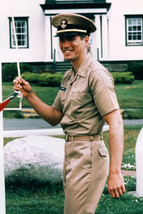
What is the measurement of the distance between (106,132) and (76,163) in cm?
635

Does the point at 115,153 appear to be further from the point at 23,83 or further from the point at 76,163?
the point at 23,83

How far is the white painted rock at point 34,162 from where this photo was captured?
5.39 m

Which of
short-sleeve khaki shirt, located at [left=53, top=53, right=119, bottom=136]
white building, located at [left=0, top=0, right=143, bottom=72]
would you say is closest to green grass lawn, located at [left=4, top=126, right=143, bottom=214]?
short-sleeve khaki shirt, located at [left=53, top=53, right=119, bottom=136]

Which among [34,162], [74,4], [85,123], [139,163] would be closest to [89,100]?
[85,123]

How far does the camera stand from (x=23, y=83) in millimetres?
2693

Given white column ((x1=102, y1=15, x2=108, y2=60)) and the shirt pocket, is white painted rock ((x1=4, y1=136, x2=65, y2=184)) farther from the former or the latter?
white column ((x1=102, y1=15, x2=108, y2=60))

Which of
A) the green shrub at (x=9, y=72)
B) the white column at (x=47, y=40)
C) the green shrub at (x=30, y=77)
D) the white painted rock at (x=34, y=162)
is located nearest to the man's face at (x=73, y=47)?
the white painted rock at (x=34, y=162)

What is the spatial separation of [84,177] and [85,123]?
0.30 metres

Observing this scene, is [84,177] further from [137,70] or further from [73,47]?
[137,70]

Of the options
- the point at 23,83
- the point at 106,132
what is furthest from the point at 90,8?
the point at 23,83

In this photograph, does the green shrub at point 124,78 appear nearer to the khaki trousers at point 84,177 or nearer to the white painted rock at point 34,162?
the white painted rock at point 34,162

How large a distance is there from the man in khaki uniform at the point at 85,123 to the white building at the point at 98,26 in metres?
7.94

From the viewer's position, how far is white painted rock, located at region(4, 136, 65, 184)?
17.7 feet

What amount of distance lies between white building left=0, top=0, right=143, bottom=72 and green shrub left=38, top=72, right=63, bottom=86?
532 mm
